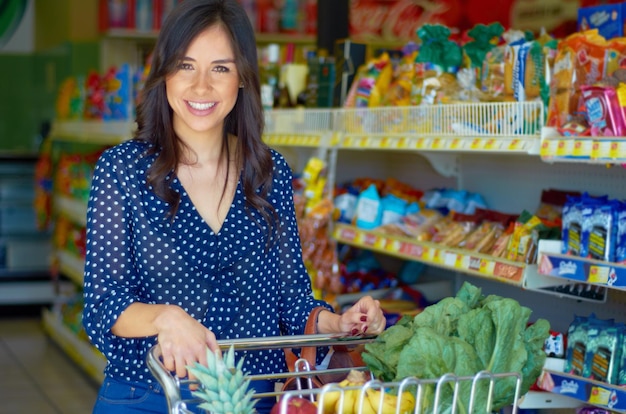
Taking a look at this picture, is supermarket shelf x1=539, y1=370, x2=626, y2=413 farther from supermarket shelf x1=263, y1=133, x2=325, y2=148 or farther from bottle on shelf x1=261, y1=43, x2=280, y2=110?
bottle on shelf x1=261, y1=43, x2=280, y2=110

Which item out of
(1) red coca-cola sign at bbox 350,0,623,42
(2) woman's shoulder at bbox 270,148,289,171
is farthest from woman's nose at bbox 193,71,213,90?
(1) red coca-cola sign at bbox 350,0,623,42

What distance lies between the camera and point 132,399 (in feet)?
6.96

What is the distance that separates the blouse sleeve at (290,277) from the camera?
90.8 inches

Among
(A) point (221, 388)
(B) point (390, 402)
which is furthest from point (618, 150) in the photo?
(A) point (221, 388)

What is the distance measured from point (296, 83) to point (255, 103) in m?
2.52

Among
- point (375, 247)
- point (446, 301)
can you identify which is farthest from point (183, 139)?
point (375, 247)

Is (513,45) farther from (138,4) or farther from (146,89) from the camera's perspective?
(138,4)

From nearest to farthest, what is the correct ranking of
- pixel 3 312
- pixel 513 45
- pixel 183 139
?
pixel 183 139 < pixel 513 45 < pixel 3 312

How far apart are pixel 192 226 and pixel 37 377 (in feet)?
15.2

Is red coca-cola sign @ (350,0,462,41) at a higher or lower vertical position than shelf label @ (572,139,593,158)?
higher

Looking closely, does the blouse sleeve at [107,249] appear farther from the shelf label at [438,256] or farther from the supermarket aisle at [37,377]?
the supermarket aisle at [37,377]

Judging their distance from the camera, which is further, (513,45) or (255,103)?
(513,45)

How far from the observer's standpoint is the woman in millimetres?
2070

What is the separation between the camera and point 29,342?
746cm
